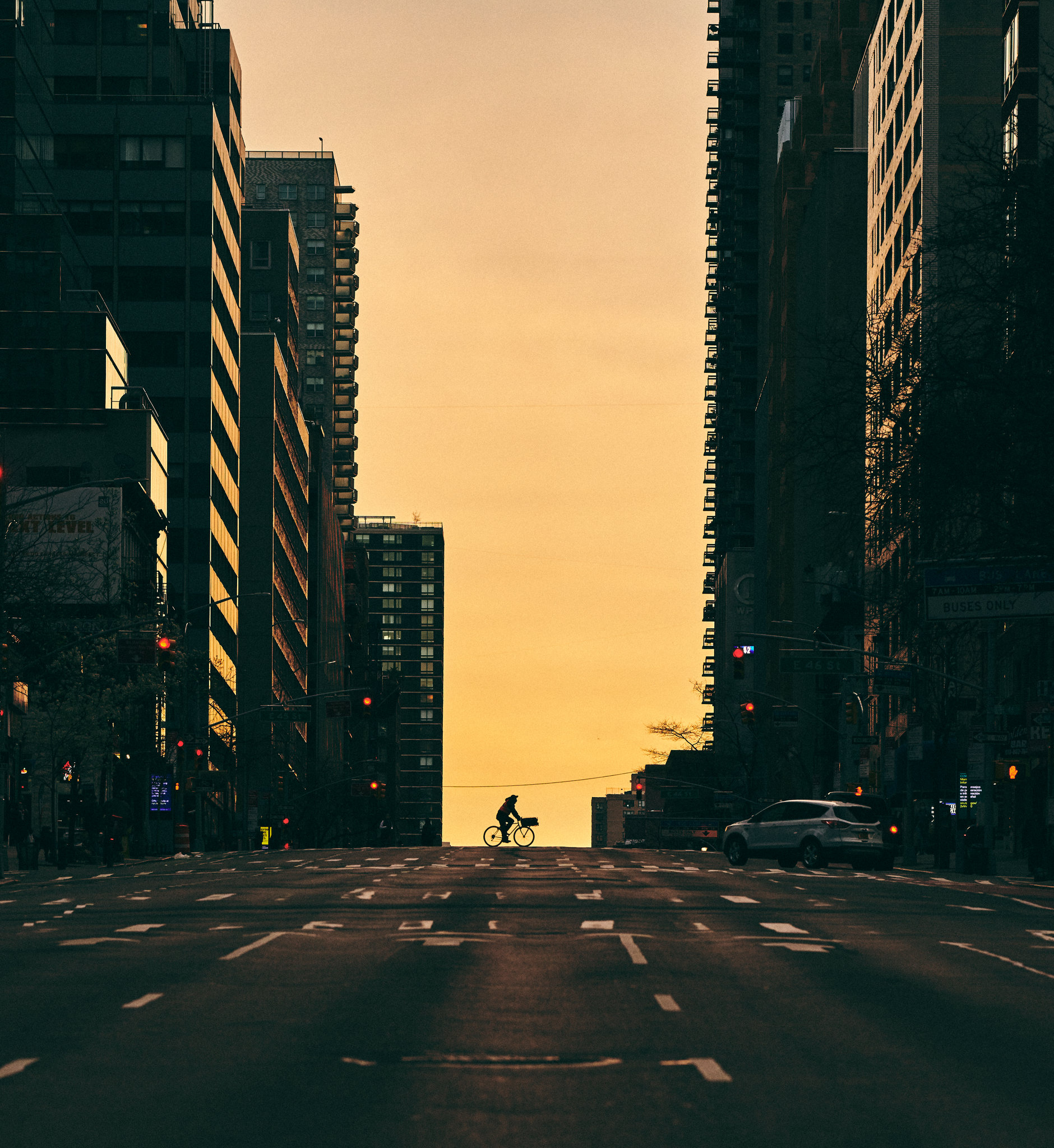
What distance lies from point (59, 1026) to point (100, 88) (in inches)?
4779

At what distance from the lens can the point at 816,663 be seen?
63.2 meters

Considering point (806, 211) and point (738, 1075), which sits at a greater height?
point (806, 211)

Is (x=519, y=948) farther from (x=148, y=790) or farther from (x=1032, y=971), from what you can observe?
(x=148, y=790)

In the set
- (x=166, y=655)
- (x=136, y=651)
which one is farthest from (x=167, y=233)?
(x=166, y=655)

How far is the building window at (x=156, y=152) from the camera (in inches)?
4847

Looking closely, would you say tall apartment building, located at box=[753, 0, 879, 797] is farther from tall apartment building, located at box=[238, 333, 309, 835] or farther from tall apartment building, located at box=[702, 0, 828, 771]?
tall apartment building, located at box=[238, 333, 309, 835]

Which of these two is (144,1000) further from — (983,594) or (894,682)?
(894,682)

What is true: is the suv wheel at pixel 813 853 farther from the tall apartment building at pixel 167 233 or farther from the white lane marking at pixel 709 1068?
the tall apartment building at pixel 167 233

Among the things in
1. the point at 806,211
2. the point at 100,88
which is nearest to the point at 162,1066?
the point at 100,88

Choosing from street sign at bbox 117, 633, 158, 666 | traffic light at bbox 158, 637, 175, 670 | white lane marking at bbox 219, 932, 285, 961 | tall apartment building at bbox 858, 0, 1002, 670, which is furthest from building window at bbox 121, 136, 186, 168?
white lane marking at bbox 219, 932, 285, 961

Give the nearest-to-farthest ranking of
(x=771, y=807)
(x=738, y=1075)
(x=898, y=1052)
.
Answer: (x=738, y=1075)
(x=898, y=1052)
(x=771, y=807)

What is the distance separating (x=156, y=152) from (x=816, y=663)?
74.2 meters

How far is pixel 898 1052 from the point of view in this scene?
13.4 metres

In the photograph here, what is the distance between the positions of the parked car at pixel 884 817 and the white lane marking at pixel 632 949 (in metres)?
26.8
